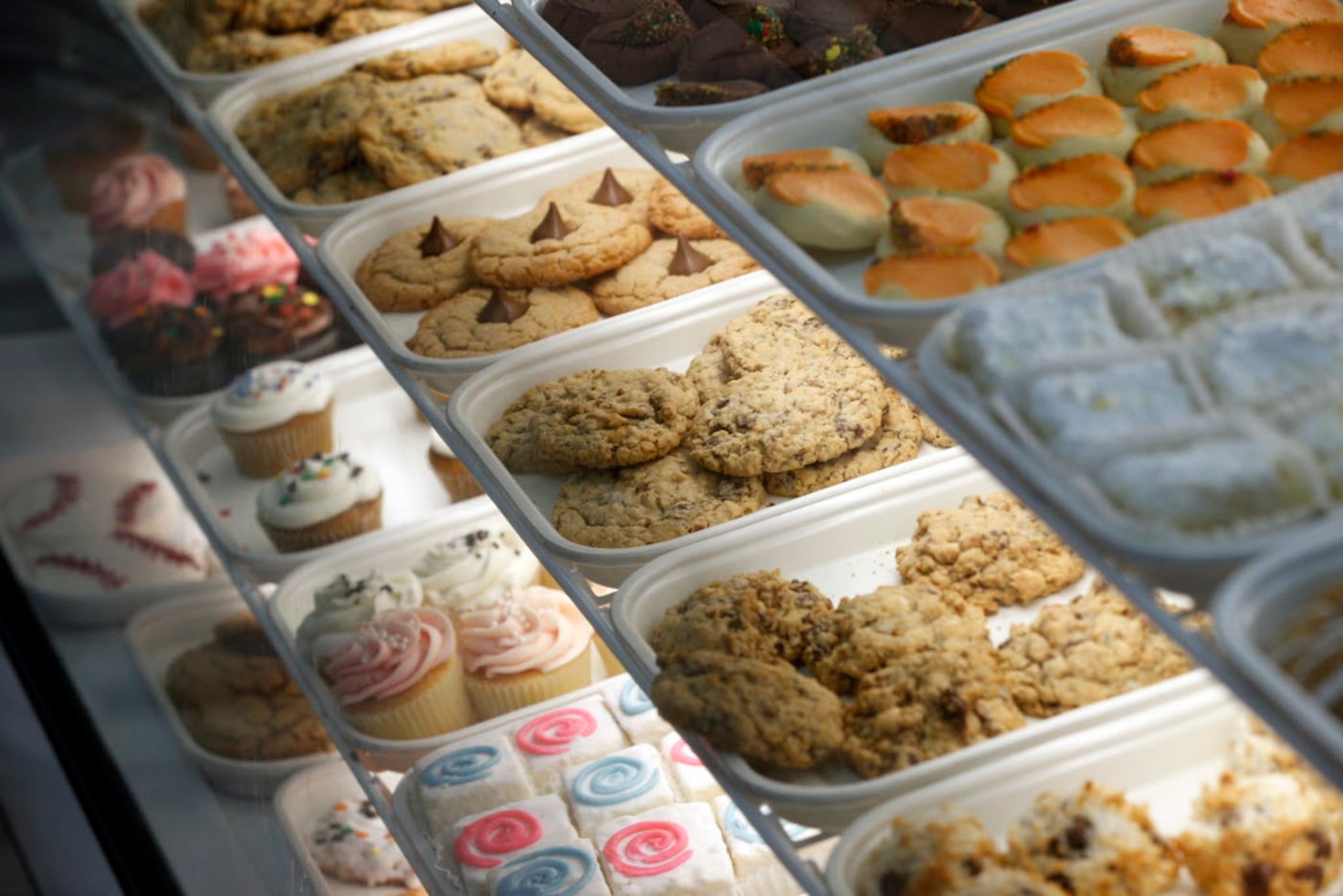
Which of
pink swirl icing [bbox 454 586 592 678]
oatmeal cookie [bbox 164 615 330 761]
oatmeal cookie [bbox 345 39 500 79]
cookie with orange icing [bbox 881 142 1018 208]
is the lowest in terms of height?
oatmeal cookie [bbox 164 615 330 761]

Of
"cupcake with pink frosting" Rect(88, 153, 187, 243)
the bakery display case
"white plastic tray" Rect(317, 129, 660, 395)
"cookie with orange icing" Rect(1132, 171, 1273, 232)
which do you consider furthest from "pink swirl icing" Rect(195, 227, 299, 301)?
"cookie with orange icing" Rect(1132, 171, 1273, 232)

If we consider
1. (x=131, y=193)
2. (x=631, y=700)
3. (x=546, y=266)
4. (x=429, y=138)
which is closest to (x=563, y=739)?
(x=631, y=700)

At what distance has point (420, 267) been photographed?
2.69 metres

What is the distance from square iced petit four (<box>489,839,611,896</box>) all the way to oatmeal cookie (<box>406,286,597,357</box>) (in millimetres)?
818

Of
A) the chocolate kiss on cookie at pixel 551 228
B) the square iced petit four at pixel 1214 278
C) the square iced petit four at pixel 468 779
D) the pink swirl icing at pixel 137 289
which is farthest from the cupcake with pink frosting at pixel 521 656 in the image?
the square iced petit four at pixel 1214 278

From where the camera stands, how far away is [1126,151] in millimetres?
1690

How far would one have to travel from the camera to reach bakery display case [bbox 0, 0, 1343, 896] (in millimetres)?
1298

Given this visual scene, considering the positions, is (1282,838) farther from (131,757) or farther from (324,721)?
A: (131,757)

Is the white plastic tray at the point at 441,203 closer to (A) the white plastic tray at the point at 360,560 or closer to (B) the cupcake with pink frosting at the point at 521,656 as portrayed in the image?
(A) the white plastic tray at the point at 360,560

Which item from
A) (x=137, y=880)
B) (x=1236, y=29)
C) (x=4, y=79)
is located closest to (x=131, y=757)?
(x=137, y=880)

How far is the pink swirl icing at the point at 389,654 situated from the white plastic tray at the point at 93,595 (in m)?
0.49

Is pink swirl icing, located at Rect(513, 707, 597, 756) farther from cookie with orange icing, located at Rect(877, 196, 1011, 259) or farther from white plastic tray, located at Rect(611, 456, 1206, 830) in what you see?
cookie with orange icing, located at Rect(877, 196, 1011, 259)

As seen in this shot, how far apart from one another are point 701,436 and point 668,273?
537 millimetres

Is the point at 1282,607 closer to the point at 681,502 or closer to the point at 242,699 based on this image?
the point at 681,502
